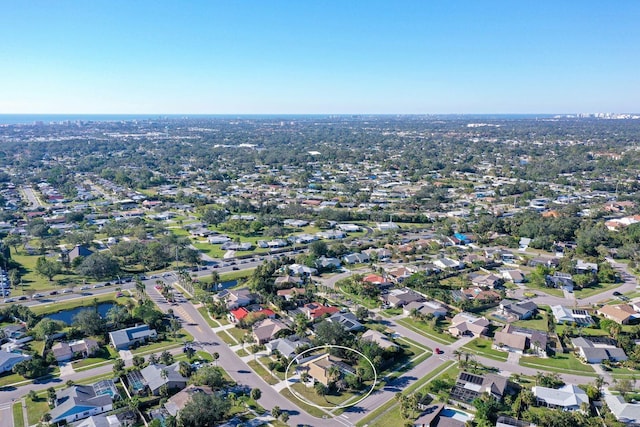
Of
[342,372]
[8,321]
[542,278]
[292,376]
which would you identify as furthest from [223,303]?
[542,278]

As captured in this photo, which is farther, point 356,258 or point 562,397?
point 356,258

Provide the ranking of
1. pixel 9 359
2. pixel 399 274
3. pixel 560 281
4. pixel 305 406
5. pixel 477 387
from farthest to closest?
pixel 399 274 → pixel 560 281 → pixel 9 359 → pixel 477 387 → pixel 305 406

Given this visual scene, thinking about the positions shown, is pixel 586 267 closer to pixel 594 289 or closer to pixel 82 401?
pixel 594 289

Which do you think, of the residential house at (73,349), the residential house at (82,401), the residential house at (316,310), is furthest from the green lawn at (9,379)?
the residential house at (316,310)

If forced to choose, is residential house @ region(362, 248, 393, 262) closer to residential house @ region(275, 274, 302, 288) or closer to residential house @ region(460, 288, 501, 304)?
residential house @ region(275, 274, 302, 288)

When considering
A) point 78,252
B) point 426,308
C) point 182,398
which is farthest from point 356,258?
point 78,252

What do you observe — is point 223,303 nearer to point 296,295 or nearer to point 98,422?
point 296,295

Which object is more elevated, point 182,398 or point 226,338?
point 182,398

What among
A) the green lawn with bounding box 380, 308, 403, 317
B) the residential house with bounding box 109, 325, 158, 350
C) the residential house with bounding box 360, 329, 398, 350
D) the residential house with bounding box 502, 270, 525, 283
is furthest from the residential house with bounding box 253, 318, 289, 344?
the residential house with bounding box 502, 270, 525, 283
